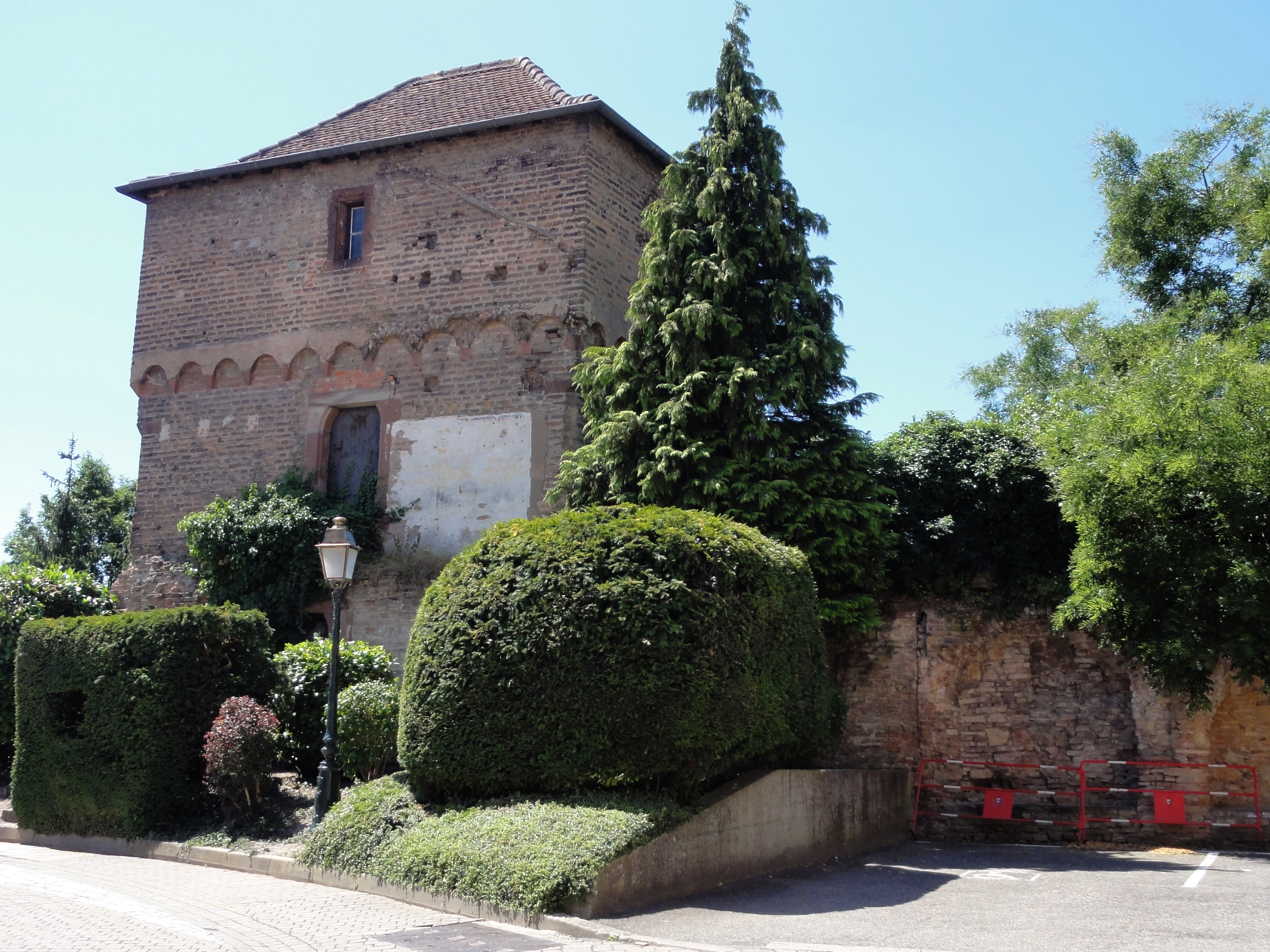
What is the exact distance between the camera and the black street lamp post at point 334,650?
1107cm

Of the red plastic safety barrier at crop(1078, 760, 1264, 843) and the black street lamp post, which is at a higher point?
the black street lamp post

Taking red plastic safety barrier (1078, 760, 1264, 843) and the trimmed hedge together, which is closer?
the trimmed hedge

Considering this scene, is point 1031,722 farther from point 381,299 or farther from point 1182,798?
point 381,299

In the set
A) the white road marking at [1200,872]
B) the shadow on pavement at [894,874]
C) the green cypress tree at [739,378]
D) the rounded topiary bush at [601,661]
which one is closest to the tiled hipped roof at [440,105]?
the green cypress tree at [739,378]

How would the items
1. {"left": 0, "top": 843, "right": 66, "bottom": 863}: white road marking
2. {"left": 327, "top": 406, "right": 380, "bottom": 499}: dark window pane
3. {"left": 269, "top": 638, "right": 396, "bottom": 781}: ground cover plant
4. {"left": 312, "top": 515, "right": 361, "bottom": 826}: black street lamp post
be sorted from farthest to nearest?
{"left": 327, "top": 406, "right": 380, "bottom": 499}: dark window pane
{"left": 269, "top": 638, "right": 396, "bottom": 781}: ground cover plant
{"left": 0, "top": 843, "right": 66, "bottom": 863}: white road marking
{"left": 312, "top": 515, "right": 361, "bottom": 826}: black street lamp post

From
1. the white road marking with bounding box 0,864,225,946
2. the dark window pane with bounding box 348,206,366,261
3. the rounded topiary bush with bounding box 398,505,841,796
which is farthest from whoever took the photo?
the dark window pane with bounding box 348,206,366,261

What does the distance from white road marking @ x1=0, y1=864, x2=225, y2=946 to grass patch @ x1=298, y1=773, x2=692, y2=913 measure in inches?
66.6

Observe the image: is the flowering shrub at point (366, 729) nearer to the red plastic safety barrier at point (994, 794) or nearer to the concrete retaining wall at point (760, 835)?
the concrete retaining wall at point (760, 835)

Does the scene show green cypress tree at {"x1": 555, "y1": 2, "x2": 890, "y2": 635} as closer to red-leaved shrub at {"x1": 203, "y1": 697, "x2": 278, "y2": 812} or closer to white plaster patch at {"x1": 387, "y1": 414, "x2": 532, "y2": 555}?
white plaster patch at {"x1": 387, "y1": 414, "x2": 532, "y2": 555}

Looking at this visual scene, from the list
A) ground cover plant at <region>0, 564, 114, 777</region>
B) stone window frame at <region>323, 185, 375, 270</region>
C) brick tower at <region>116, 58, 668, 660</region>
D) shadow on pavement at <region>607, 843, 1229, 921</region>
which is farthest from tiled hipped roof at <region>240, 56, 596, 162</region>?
shadow on pavement at <region>607, 843, 1229, 921</region>

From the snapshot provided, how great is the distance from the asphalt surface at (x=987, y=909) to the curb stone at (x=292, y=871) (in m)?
0.49

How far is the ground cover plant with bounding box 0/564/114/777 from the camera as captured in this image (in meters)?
15.2

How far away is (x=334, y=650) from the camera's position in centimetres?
1133

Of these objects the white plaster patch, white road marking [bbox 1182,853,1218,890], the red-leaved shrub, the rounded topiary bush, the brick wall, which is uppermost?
the brick wall
